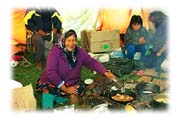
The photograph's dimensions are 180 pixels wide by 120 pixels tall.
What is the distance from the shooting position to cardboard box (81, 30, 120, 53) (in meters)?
2.70

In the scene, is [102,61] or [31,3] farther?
[102,61]

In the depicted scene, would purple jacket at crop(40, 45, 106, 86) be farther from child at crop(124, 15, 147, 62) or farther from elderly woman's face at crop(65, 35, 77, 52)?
child at crop(124, 15, 147, 62)

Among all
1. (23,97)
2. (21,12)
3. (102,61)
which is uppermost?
(21,12)

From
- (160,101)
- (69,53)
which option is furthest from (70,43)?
(160,101)

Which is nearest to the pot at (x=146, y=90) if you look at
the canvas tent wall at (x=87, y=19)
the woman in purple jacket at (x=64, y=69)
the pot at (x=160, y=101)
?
the pot at (x=160, y=101)

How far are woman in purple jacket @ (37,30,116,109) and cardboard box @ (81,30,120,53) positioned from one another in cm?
4

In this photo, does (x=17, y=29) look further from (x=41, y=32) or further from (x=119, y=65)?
(x=119, y=65)

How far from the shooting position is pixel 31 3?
258cm

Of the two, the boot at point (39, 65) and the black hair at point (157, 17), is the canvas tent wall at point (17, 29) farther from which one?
the black hair at point (157, 17)

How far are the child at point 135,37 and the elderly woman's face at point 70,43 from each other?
0.26 metres

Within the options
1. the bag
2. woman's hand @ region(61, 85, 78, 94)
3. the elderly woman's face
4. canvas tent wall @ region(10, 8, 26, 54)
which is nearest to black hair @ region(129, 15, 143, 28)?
the bag
